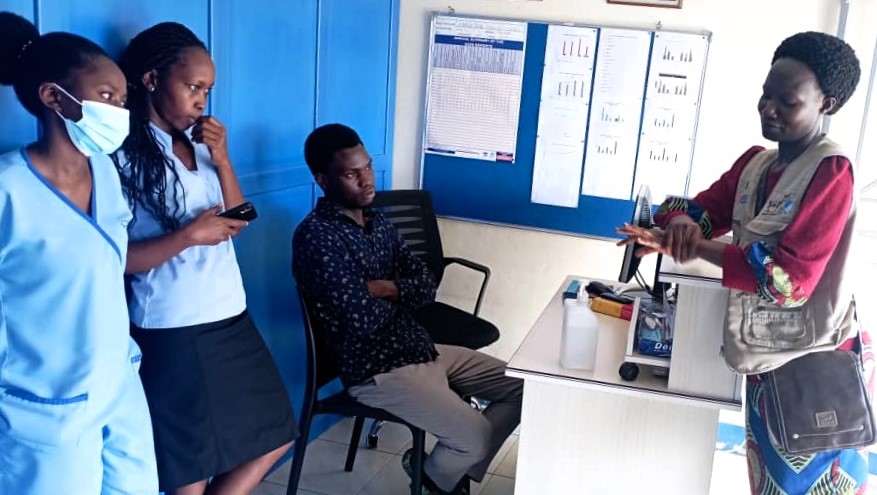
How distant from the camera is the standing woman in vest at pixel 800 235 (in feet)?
5.12

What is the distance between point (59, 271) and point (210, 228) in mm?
414

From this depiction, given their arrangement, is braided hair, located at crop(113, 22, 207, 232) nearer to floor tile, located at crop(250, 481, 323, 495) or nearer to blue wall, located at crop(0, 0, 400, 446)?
blue wall, located at crop(0, 0, 400, 446)

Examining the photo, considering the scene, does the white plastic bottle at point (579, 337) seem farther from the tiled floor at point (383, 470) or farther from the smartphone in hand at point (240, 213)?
the tiled floor at point (383, 470)

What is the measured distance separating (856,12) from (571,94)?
1103 millimetres

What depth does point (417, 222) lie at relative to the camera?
3.32 metres

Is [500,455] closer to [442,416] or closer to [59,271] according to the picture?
[442,416]

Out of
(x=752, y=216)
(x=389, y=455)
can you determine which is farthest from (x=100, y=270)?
(x=389, y=455)

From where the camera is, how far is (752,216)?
1.80m

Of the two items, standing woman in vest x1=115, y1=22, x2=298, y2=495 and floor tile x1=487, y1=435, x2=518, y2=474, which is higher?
standing woman in vest x1=115, y1=22, x2=298, y2=495

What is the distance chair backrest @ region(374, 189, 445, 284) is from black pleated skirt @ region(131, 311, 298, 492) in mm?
1311

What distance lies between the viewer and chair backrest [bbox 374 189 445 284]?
3.27 metres

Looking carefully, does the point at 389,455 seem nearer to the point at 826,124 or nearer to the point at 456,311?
the point at 456,311

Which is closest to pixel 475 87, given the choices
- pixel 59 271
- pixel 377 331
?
pixel 377 331

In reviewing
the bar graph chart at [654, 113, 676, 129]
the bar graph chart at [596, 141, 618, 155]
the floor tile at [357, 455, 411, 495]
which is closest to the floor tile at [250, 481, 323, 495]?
the floor tile at [357, 455, 411, 495]
